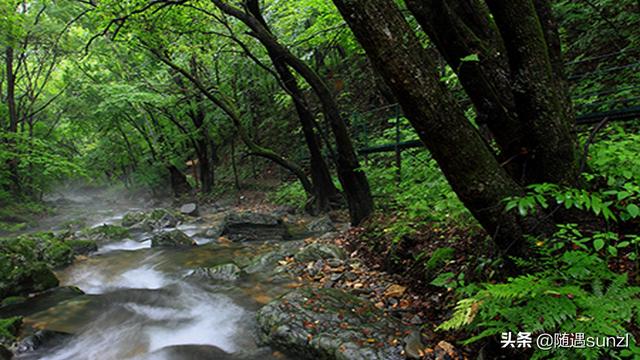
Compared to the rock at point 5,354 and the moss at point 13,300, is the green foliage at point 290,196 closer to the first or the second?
the moss at point 13,300

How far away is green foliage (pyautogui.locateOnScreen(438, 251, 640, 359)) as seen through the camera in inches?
73.4

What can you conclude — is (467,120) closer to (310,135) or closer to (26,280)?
(26,280)

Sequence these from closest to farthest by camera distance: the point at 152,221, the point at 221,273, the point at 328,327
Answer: the point at 328,327, the point at 221,273, the point at 152,221

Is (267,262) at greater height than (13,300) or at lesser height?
lesser

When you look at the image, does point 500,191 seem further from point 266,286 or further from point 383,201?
point 383,201

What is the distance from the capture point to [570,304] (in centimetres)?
196

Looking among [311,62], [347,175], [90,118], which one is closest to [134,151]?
[90,118]

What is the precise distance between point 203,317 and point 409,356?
3336 millimetres

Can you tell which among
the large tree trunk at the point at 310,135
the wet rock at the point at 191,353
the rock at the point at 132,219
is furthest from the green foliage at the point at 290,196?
the wet rock at the point at 191,353

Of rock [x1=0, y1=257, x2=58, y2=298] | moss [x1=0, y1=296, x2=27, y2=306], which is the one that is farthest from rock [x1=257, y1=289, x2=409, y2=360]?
rock [x1=0, y1=257, x2=58, y2=298]

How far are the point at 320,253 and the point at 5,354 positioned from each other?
4.38 meters

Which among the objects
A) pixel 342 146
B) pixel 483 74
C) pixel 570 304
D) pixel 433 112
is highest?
pixel 483 74

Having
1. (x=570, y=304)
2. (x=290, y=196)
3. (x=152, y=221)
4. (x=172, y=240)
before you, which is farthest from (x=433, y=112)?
(x=152, y=221)

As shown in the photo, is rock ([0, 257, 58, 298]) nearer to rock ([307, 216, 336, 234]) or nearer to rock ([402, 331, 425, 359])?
rock ([307, 216, 336, 234])
